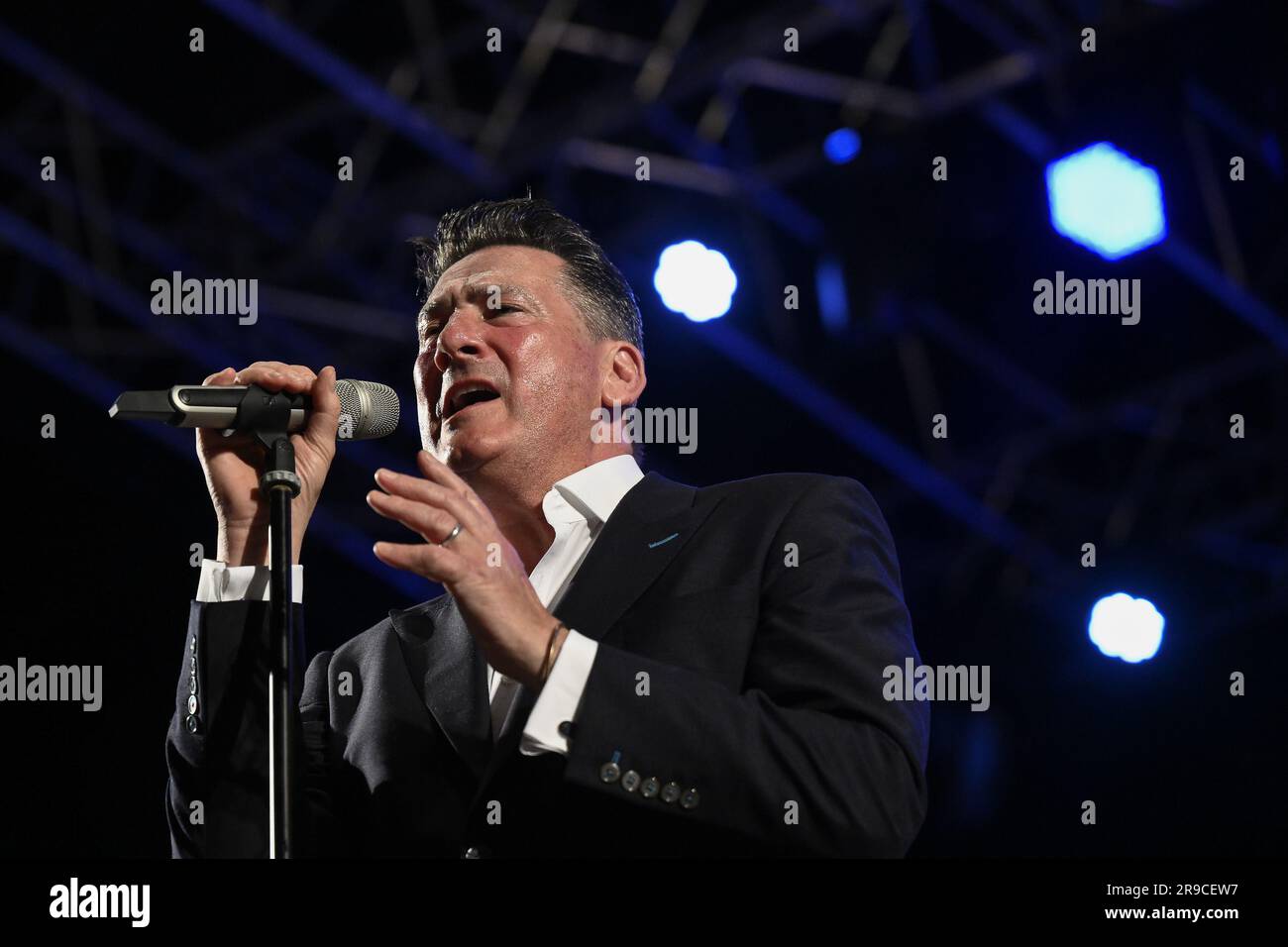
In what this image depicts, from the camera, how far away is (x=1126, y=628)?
5.51m

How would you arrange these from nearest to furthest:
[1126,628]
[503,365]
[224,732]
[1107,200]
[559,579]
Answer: [224,732] → [559,579] → [503,365] → [1107,200] → [1126,628]

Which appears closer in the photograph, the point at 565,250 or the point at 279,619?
the point at 279,619

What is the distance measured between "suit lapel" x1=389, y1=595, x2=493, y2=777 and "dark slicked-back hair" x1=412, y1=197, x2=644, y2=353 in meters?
0.59

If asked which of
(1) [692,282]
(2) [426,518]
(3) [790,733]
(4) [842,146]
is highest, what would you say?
(4) [842,146]

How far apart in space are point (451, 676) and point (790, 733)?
520 millimetres

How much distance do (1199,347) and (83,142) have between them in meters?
3.81

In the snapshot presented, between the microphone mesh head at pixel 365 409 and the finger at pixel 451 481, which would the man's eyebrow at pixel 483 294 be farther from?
the finger at pixel 451 481

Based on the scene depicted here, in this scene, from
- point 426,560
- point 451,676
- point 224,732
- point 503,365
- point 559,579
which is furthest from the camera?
point 503,365

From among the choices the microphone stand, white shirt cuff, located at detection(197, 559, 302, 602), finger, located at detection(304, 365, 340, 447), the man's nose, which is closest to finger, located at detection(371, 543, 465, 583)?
the microphone stand

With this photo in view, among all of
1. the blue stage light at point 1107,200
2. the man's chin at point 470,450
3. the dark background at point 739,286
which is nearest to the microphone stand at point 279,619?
the man's chin at point 470,450

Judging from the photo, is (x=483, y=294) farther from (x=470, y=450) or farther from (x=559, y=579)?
(x=559, y=579)

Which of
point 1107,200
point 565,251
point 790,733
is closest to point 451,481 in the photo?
point 790,733

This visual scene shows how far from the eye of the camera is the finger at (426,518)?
165 cm

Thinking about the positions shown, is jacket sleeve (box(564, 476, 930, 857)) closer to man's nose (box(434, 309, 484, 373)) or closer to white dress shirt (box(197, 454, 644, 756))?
white dress shirt (box(197, 454, 644, 756))
